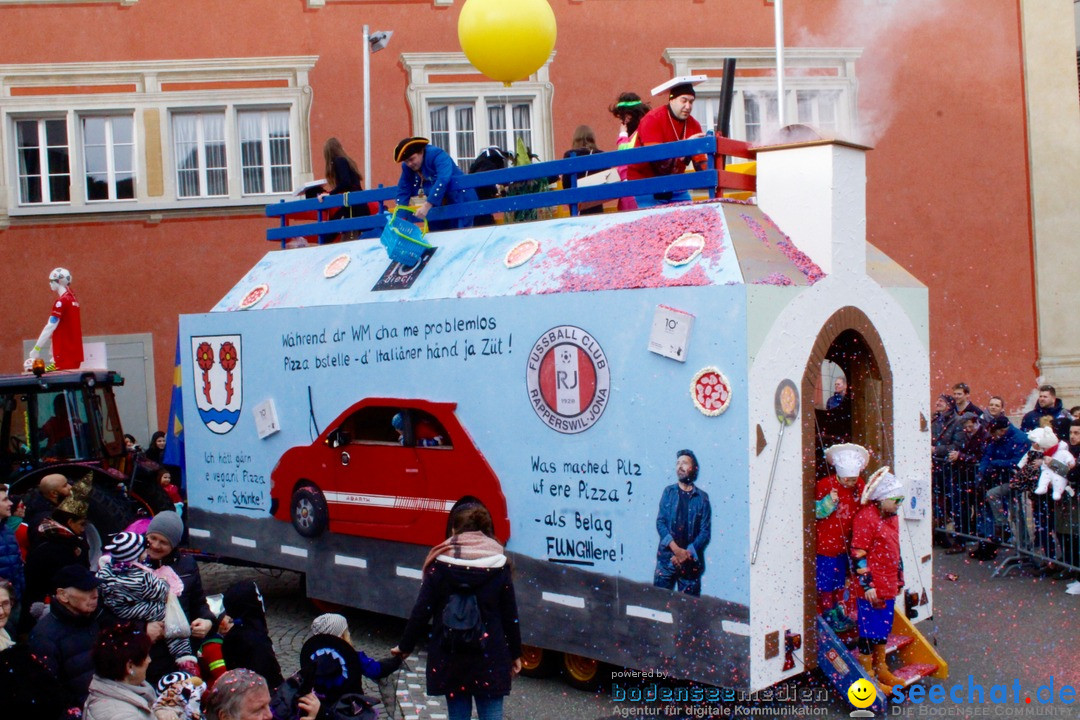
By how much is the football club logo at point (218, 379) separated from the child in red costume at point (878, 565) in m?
4.61

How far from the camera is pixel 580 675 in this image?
6.68 metres

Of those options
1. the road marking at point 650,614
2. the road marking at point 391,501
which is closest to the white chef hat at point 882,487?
the road marking at point 650,614

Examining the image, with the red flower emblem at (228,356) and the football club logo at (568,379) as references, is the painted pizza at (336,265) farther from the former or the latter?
the football club logo at (568,379)

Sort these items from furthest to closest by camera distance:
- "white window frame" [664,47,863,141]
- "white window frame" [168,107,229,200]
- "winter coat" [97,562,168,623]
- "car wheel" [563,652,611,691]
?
"white window frame" [168,107,229,200] → "white window frame" [664,47,863,141] → "car wheel" [563,652,611,691] → "winter coat" [97,562,168,623]

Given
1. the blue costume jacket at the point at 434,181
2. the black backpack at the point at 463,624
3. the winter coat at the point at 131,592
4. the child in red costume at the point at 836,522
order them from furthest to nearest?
the blue costume jacket at the point at 434,181, the child in red costume at the point at 836,522, the black backpack at the point at 463,624, the winter coat at the point at 131,592

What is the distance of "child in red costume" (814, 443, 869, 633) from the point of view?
20.7 ft

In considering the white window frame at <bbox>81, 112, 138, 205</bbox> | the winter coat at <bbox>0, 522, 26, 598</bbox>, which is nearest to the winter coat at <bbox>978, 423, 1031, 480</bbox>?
the winter coat at <bbox>0, 522, 26, 598</bbox>

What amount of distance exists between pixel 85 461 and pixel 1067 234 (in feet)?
42.4

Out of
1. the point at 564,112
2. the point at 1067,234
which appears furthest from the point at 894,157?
the point at 564,112

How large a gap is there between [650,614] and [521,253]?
7.52 feet

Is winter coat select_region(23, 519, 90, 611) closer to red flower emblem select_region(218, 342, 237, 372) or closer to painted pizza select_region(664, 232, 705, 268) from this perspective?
red flower emblem select_region(218, 342, 237, 372)

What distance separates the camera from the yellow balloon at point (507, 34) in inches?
327

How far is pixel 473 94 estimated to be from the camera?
49.8 feet

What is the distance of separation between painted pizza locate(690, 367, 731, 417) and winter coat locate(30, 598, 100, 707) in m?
3.01
